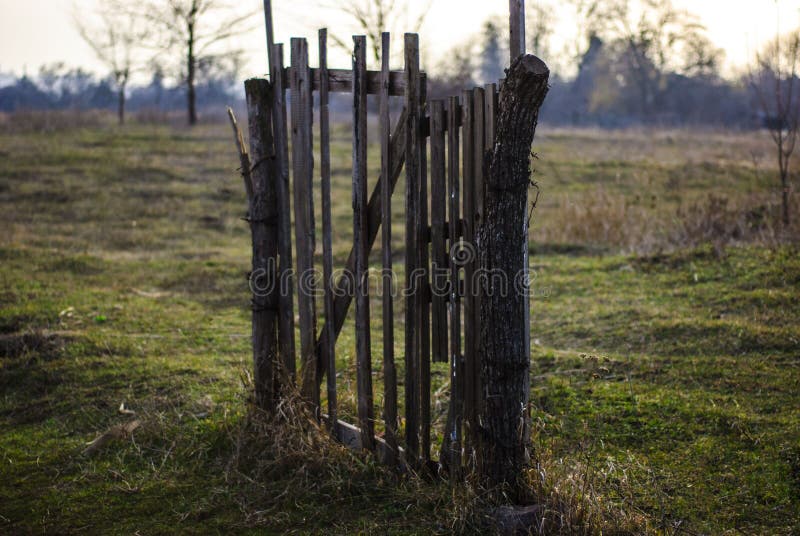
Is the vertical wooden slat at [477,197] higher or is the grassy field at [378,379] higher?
the vertical wooden slat at [477,197]

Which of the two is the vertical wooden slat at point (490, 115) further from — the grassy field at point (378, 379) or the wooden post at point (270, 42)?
the wooden post at point (270, 42)

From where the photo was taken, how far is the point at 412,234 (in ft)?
13.1

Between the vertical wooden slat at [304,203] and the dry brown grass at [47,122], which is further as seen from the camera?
the dry brown grass at [47,122]

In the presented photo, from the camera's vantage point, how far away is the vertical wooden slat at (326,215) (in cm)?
420

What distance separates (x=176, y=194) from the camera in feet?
56.4

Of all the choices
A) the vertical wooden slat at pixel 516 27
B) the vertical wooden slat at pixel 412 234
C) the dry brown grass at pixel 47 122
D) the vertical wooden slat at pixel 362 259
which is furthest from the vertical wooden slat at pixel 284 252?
the dry brown grass at pixel 47 122

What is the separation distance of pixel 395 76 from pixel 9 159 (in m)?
18.6

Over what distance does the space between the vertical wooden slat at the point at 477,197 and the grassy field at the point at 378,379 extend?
411 millimetres

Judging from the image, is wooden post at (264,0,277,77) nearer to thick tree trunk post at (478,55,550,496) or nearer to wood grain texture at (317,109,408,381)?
wood grain texture at (317,109,408,381)

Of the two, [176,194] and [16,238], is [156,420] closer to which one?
[16,238]

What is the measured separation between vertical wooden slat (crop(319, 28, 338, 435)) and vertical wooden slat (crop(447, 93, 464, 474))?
780 mm

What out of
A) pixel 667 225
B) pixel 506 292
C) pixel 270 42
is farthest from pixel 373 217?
pixel 667 225

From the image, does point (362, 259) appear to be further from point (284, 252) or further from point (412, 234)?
point (284, 252)

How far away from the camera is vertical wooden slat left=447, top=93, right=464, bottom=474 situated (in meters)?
3.77
